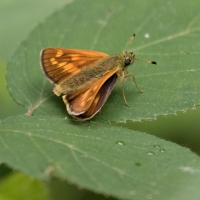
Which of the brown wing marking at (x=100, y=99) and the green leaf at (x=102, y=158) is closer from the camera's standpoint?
the green leaf at (x=102, y=158)

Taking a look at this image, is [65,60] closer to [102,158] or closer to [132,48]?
[132,48]

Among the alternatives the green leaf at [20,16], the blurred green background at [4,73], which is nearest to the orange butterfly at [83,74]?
the blurred green background at [4,73]

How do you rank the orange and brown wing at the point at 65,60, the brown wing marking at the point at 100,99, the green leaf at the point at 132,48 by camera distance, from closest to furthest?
the brown wing marking at the point at 100,99, the green leaf at the point at 132,48, the orange and brown wing at the point at 65,60

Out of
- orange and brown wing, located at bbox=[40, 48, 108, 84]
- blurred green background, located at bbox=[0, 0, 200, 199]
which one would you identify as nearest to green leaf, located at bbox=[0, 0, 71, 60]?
blurred green background, located at bbox=[0, 0, 200, 199]

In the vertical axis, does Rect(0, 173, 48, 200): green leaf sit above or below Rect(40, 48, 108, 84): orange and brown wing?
below

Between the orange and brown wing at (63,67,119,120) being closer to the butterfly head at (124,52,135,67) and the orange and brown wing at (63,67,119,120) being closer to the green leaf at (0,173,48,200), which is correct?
the butterfly head at (124,52,135,67)

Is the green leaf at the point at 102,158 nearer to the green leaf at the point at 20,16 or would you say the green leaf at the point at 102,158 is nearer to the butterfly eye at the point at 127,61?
the butterfly eye at the point at 127,61

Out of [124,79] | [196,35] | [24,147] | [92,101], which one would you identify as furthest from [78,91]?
[196,35]
